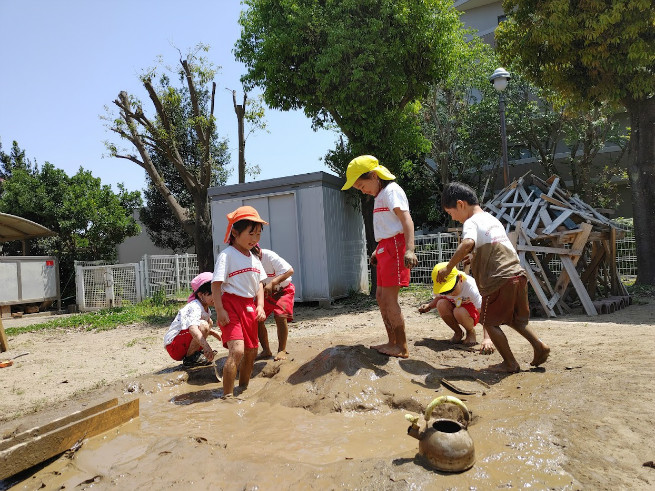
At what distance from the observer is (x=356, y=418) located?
337cm

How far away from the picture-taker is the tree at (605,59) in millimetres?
9266

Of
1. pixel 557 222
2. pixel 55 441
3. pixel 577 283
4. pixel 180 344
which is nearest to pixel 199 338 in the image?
pixel 180 344

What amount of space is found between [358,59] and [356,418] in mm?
8683

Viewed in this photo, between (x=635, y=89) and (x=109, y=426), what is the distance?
37.5 ft

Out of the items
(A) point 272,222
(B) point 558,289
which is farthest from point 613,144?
(A) point 272,222

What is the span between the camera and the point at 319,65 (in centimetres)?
1035

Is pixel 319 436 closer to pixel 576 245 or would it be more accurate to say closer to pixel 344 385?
pixel 344 385

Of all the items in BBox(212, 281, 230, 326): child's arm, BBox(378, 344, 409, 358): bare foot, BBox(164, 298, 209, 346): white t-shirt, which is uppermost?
BBox(212, 281, 230, 326): child's arm

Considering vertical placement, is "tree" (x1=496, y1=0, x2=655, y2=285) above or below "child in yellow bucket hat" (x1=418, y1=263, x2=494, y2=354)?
above

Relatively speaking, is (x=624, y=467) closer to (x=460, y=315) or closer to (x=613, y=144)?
(x=460, y=315)

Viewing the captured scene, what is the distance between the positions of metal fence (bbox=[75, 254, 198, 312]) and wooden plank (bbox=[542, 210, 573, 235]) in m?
10.6

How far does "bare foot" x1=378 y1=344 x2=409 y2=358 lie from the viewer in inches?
167

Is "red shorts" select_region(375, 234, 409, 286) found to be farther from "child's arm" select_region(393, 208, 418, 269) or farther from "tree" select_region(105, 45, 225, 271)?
"tree" select_region(105, 45, 225, 271)

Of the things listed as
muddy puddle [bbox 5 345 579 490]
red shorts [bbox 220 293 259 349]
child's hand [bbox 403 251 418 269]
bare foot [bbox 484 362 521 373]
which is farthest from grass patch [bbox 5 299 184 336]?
bare foot [bbox 484 362 521 373]
